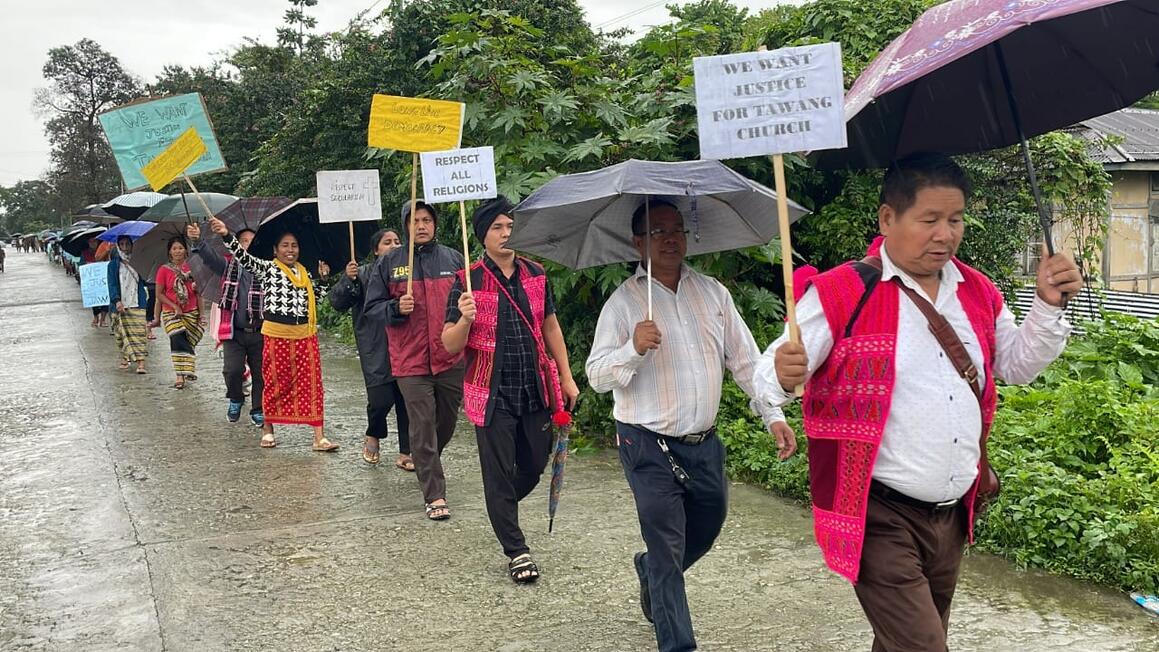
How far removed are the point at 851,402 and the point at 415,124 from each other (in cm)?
385

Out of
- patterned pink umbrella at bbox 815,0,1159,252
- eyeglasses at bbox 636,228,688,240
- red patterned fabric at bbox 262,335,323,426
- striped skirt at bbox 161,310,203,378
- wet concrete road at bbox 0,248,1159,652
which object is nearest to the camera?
patterned pink umbrella at bbox 815,0,1159,252

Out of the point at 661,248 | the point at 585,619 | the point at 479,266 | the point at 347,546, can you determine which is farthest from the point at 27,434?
the point at 661,248

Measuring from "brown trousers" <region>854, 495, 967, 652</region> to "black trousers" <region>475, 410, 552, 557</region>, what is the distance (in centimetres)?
241

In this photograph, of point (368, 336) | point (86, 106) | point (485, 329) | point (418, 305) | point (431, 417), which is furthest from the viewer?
point (86, 106)

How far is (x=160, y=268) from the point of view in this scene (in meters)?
12.1

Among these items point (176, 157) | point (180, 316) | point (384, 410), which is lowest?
point (384, 410)

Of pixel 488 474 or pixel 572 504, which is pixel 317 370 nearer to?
pixel 572 504

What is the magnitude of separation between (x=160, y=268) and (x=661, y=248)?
9705 mm

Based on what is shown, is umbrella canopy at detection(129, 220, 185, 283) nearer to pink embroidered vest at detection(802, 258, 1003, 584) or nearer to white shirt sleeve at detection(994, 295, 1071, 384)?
pink embroidered vest at detection(802, 258, 1003, 584)

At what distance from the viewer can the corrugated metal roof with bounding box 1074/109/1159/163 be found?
13043mm

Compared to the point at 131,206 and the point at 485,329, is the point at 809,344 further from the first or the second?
the point at 131,206

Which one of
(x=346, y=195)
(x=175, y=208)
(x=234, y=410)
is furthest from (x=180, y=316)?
(x=346, y=195)

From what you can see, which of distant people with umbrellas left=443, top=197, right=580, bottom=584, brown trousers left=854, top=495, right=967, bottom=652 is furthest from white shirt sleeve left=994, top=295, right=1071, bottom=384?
distant people with umbrellas left=443, top=197, right=580, bottom=584

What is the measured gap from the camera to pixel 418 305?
6555 mm
